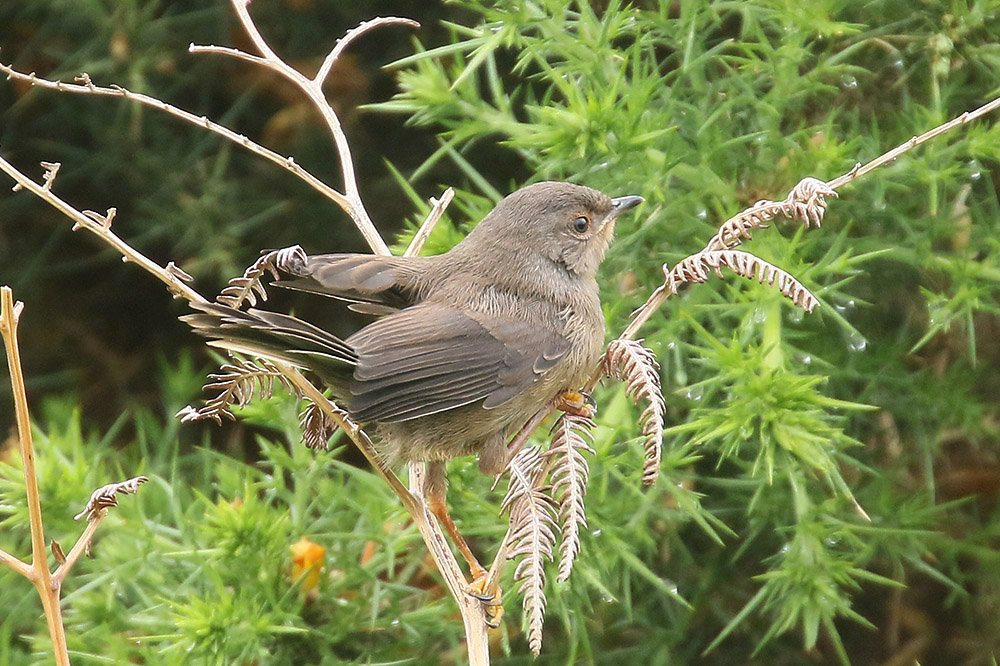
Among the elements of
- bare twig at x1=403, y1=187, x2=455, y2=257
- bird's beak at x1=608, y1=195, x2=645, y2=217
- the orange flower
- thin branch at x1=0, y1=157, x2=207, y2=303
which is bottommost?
the orange flower

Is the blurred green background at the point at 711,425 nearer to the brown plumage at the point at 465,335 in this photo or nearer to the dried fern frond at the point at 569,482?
the brown plumage at the point at 465,335

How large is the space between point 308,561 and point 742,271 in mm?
1369

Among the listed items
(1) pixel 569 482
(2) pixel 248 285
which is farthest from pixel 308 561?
(1) pixel 569 482

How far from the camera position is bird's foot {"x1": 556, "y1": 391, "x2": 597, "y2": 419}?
6.25 ft

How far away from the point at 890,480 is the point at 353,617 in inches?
49.7

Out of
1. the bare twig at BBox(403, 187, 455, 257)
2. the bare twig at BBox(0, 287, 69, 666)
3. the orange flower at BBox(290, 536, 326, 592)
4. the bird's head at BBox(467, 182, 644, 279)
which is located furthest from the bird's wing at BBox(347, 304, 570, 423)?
the orange flower at BBox(290, 536, 326, 592)

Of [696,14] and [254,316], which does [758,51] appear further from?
[254,316]

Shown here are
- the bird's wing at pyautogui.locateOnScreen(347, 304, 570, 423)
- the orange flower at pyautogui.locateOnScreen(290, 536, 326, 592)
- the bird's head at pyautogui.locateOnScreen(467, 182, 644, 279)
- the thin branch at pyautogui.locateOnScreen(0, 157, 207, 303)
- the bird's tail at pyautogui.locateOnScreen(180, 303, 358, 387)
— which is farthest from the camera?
the orange flower at pyautogui.locateOnScreen(290, 536, 326, 592)

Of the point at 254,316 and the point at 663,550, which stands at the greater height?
the point at 254,316

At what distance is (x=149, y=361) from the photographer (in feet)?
12.3

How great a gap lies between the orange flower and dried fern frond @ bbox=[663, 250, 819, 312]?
3.99ft

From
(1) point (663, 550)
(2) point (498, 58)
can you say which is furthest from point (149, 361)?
(1) point (663, 550)

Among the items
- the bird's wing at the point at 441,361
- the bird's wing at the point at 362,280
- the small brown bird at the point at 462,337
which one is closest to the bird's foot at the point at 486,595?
the small brown bird at the point at 462,337

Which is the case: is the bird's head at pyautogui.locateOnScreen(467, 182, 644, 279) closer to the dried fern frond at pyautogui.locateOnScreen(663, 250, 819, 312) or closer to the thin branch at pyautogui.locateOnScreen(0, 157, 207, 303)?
the dried fern frond at pyautogui.locateOnScreen(663, 250, 819, 312)
